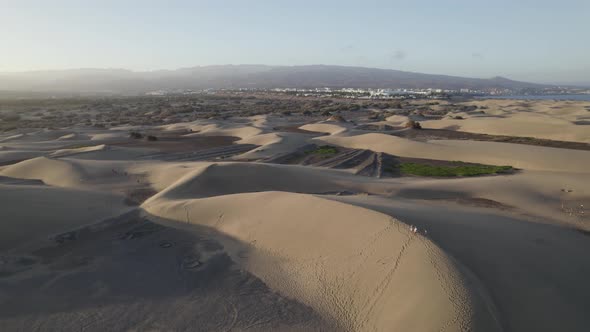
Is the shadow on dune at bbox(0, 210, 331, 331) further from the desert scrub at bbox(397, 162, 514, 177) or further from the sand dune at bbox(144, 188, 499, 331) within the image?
the desert scrub at bbox(397, 162, 514, 177)

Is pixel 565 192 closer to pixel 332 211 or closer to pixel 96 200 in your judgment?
pixel 332 211

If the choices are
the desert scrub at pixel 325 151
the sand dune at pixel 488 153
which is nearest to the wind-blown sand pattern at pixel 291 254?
the sand dune at pixel 488 153

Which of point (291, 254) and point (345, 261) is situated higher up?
point (345, 261)

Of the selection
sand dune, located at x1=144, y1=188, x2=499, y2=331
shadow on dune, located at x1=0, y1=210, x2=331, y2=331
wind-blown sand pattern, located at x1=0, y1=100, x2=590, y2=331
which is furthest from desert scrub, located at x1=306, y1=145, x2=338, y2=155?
shadow on dune, located at x1=0, y1=210, x2=331, y2=331

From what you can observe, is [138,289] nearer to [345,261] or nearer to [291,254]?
[291,254]

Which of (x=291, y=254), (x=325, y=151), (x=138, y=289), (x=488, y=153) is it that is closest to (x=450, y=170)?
(x=488, y=153)

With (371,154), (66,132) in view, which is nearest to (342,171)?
(371,154)
